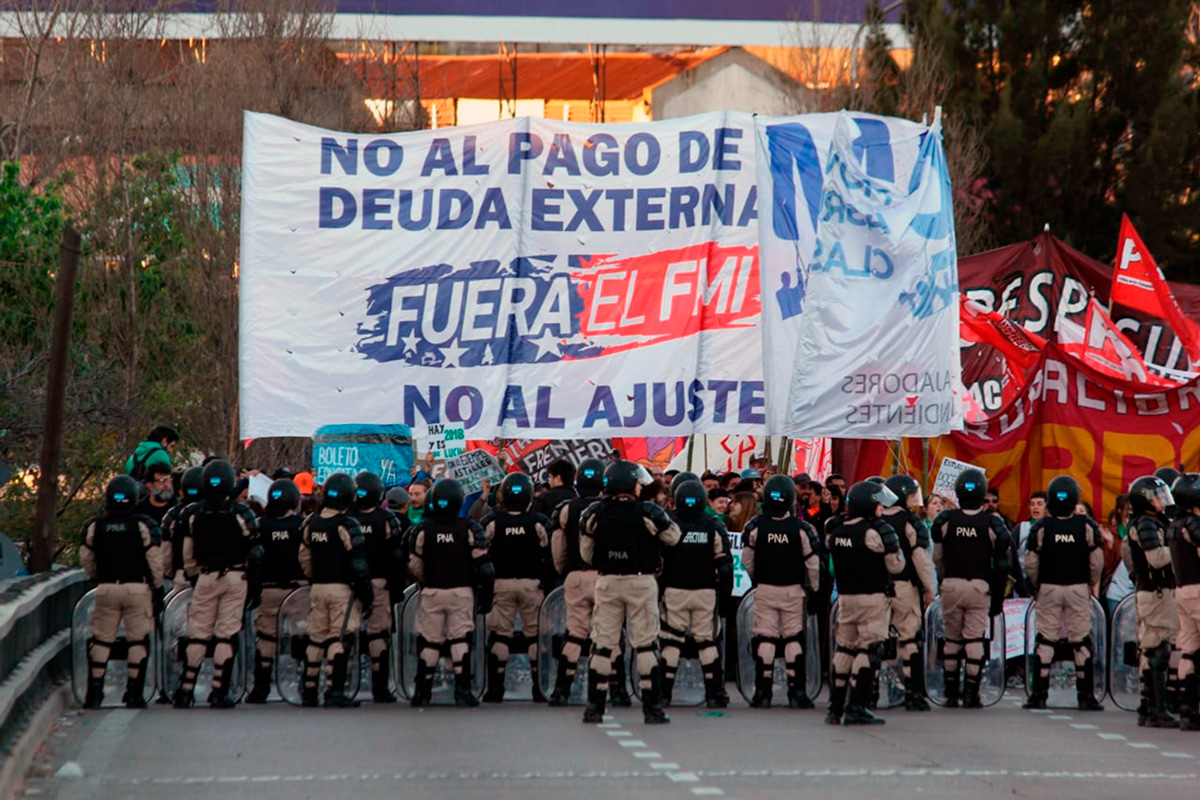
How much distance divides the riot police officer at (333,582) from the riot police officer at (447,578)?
0.46 meters

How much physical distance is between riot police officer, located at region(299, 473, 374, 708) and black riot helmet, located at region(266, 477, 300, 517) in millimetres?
584

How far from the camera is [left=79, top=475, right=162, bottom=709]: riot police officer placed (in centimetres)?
1421

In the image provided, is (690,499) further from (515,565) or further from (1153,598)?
(1153,598)

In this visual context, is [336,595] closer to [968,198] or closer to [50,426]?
[50,426]

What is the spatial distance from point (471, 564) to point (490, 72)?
137 feet

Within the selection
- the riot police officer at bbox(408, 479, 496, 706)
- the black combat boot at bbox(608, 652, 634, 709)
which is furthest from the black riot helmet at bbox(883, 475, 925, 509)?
the riot police officer at bbox(408, 479, 496, 706)

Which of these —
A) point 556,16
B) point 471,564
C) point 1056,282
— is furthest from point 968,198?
point 556,16

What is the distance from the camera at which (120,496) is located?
1430 centimetres

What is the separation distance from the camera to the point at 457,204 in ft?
53.4

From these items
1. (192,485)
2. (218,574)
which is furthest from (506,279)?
(218,574)

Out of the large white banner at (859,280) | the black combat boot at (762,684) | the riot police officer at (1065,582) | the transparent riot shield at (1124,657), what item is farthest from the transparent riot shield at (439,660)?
the transparent riot shield at (1124,657)

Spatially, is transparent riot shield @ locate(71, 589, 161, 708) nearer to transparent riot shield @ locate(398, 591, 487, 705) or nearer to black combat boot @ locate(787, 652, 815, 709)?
transparent riot shield @ locate(398, 591, 487, 705)

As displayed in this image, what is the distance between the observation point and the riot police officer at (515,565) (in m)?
14.8

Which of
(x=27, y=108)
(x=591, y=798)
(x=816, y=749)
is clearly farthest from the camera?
(x=27, y=108)
